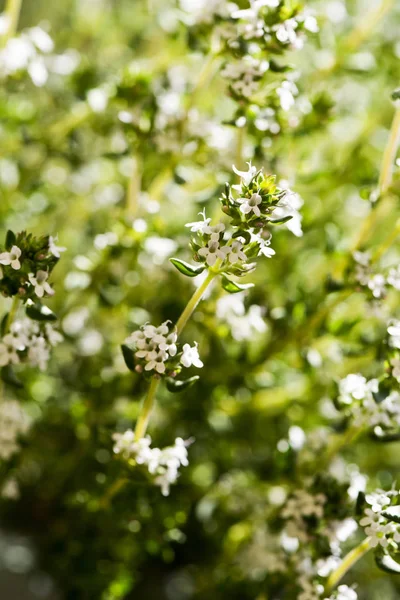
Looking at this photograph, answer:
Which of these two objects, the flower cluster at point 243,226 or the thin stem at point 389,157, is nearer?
the flower cluster at point 243,226

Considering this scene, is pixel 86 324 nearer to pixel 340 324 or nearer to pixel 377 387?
pixel 340 324

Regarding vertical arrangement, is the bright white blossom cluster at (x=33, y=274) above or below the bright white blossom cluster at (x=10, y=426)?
above

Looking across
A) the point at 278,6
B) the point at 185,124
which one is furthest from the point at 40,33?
the point at 278,6

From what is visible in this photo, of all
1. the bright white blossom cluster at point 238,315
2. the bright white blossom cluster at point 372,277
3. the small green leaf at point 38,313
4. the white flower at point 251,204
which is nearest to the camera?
the white flower at point 251,204

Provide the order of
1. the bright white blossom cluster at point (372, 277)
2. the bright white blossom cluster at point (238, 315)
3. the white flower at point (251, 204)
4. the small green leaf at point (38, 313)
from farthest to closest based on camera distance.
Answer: the bright white blossom cluster at point (238, 315) < the bright white blossom cluster at point (372, 277) < the small green leaf at point (38, 313) < the white flower at point (251, 204)

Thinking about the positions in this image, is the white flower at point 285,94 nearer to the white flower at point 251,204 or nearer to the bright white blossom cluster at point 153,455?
the white flower at point 251,204

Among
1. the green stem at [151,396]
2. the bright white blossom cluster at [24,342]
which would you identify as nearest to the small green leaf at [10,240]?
the bright white blossom cluster at [24,342]
